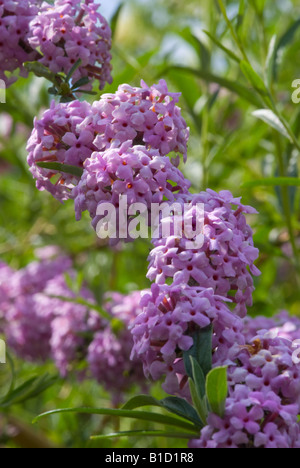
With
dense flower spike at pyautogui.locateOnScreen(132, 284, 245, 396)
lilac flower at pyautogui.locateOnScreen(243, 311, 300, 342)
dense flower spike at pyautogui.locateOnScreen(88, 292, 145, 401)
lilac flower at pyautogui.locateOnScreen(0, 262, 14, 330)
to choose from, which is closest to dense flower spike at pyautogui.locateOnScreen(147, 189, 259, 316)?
dense flower spike at pyautogui.locateOnScreen(132, 284, 245, 396)

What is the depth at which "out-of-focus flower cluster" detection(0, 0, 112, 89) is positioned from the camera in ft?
3.87

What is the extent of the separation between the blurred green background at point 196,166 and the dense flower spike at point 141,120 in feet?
1.30

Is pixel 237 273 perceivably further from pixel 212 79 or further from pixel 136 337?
pixel 212 79

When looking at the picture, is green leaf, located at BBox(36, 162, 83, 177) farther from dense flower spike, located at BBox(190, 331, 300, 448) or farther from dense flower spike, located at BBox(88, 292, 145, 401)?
dense flower spike, located at BBox(88, 292, 145, 401)

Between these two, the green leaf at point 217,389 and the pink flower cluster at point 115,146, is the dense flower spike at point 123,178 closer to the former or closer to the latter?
the pink flower cluster at point 115,146

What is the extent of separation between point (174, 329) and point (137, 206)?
0.20 m

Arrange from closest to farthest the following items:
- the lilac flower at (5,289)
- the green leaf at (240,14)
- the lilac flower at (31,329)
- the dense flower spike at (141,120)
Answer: the dense flower spike at (141,120)
the green leaf at (240,14)
the lilac flower at (31,329)
the lilac flower at (5,289)

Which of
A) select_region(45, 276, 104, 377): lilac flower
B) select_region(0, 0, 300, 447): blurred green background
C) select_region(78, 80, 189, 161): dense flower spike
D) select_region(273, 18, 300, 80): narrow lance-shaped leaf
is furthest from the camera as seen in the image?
select_region(45, 276, 104, 377): lilac flower

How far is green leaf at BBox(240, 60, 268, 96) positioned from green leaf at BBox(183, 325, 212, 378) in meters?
0.58

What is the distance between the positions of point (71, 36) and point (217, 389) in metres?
0.71

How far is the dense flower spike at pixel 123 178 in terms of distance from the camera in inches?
37.9

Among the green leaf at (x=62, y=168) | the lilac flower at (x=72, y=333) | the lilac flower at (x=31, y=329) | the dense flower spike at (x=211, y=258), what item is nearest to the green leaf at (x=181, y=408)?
the dense flower spike at (x=211, y=258)

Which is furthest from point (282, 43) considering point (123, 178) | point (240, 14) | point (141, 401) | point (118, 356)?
point (141, 401)

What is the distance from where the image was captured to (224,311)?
912 millimetres
